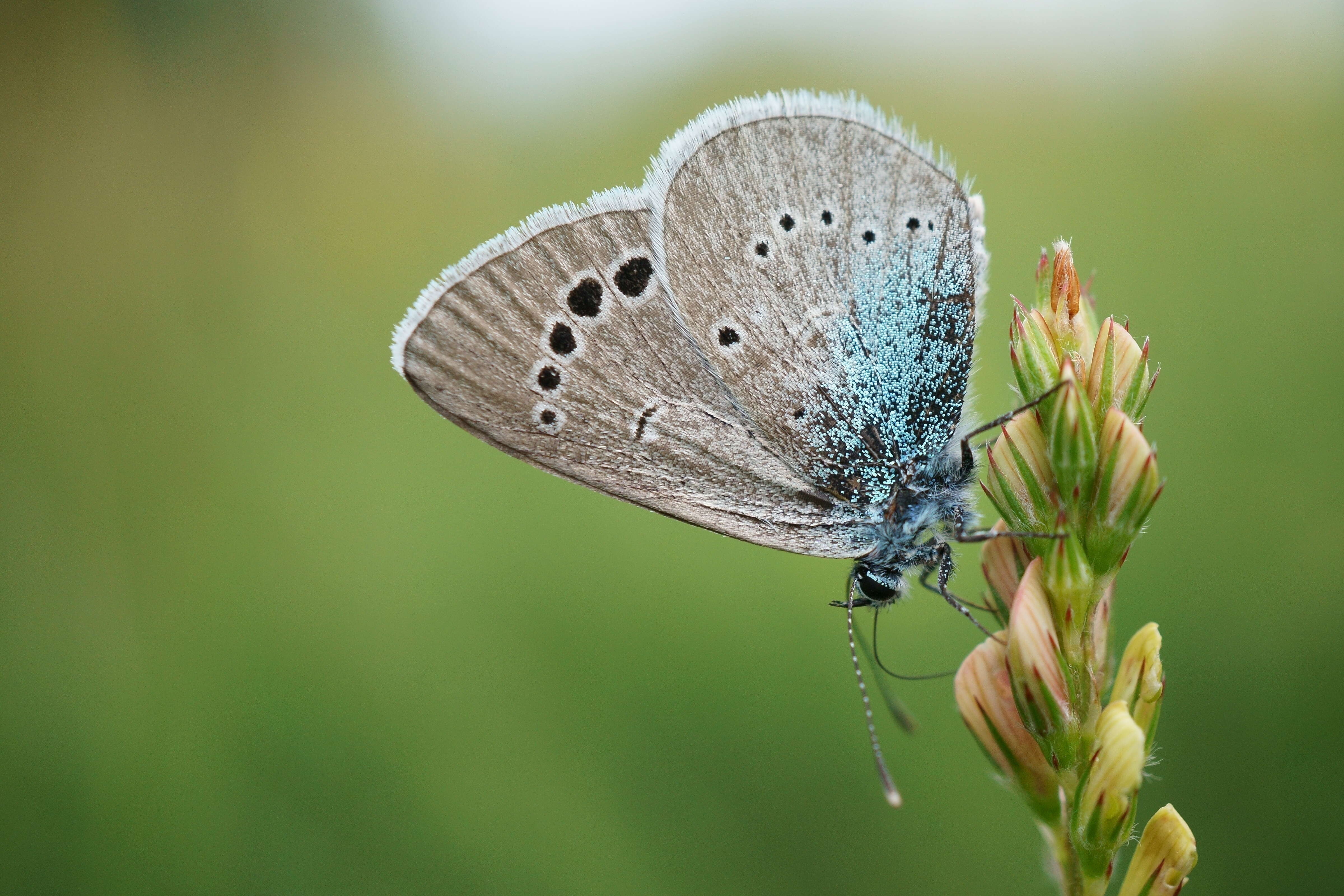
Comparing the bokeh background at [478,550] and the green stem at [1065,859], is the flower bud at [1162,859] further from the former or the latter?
the bokeh background at [478,550]

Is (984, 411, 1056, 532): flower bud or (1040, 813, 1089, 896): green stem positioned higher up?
(984, 411, 1056, 532): flower bud

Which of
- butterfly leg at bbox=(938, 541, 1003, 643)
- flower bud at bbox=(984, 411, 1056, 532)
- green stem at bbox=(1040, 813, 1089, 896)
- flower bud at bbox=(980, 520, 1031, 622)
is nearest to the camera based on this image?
green stem at bbox=(1040, 813, 1089, 896)

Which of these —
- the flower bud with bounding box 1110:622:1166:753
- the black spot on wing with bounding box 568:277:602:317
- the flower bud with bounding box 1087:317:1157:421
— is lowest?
the flower bud with bounding box 1110:622:1166:753

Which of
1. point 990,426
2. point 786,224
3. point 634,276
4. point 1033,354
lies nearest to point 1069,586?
point 1033,354

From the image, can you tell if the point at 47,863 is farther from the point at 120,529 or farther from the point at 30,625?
the point at 120,529

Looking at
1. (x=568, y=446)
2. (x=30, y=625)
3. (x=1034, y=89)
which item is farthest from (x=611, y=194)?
(x=1034, y=89)

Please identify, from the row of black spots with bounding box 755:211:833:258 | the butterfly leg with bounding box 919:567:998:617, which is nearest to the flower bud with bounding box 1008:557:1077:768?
the butterfly leg with bounding box 919:567:998:617

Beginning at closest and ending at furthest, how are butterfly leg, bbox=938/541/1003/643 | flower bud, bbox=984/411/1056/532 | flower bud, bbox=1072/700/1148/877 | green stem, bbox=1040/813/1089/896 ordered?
flower bud, bbox=1072/700/1148/877 → green stem, bbox=1040/813/1089/896 → flower bud, bbox=984/411/1056/532 → butterfly leg, bbox=938/541/1003/643

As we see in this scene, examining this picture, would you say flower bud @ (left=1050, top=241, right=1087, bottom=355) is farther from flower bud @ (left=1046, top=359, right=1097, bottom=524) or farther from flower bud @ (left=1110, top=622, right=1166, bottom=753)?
flower bud @ (left=1110, top=622, right=1166, bottom=753)
